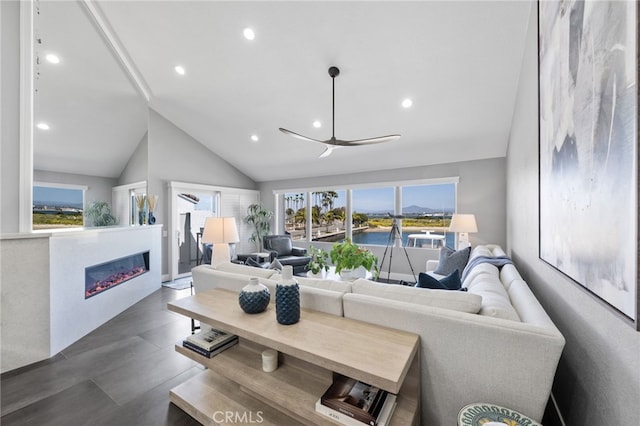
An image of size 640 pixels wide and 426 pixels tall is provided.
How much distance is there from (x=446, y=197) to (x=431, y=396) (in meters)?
4.38

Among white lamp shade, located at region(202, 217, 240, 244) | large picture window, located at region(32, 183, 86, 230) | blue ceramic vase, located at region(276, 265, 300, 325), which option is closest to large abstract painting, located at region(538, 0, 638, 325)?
blue ceramic vase, located at region(276, 265, 300, 325)

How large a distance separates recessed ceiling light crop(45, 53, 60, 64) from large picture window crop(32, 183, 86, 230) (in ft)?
4.25

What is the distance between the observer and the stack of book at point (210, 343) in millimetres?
1622

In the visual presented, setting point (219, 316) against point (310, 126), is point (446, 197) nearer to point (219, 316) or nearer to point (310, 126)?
point (310, 126)

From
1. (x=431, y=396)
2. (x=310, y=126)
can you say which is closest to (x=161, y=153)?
(x=310, y=126)

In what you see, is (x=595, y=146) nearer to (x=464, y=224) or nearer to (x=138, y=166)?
(x=464, y=224)

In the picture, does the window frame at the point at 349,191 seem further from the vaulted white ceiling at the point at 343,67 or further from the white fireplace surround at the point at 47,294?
the white fireplace surround at the point at 47,294

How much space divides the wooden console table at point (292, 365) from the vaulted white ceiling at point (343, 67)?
2898 millimetres

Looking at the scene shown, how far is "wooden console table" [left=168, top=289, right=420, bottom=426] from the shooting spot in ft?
3.56

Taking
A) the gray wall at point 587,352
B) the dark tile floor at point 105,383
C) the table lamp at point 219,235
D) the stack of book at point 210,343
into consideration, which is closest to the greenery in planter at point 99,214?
the dark tile floor at point 105,383

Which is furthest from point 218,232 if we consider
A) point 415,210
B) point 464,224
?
point 415,210

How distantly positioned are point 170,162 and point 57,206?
3.02m

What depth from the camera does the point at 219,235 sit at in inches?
117

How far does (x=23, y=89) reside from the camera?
2293mm
